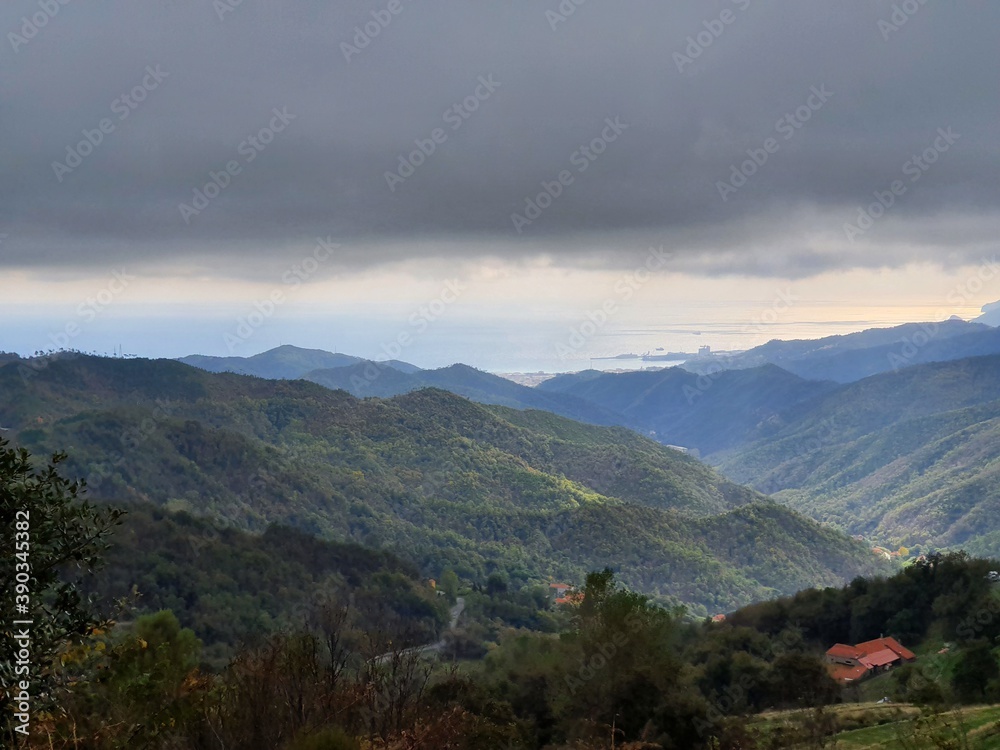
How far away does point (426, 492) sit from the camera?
146m

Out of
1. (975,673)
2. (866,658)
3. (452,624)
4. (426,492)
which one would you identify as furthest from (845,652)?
(426,492)

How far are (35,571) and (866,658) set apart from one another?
4617 centimetres

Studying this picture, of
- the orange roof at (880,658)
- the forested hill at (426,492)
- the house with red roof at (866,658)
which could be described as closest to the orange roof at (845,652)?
the house with red roof at (866,658)

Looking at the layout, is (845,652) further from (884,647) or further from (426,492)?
(426,492)

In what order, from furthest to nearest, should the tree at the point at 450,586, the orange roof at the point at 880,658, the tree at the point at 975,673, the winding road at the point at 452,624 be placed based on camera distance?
1. the tree at the point at 450,586
2. the winding road at the point at 452,624
3. the orange roof at the point at 880,658
4. the tree at the point at 975,673

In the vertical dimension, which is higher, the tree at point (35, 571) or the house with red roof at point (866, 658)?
the tree at point (35, 571)

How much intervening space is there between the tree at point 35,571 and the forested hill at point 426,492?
98.8m

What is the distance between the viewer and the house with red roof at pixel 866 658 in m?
42.3

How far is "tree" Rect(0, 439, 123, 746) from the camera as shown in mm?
7086

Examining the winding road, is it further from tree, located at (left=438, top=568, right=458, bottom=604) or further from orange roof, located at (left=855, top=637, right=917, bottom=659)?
orange roof, located at (left=855, top=637, right=917, bottom=659)

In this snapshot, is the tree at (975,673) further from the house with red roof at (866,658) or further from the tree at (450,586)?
the tree at (450,586)

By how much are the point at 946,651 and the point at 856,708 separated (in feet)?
62.5

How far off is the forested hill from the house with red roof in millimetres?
61268

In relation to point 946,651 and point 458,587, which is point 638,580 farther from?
point 946,651
